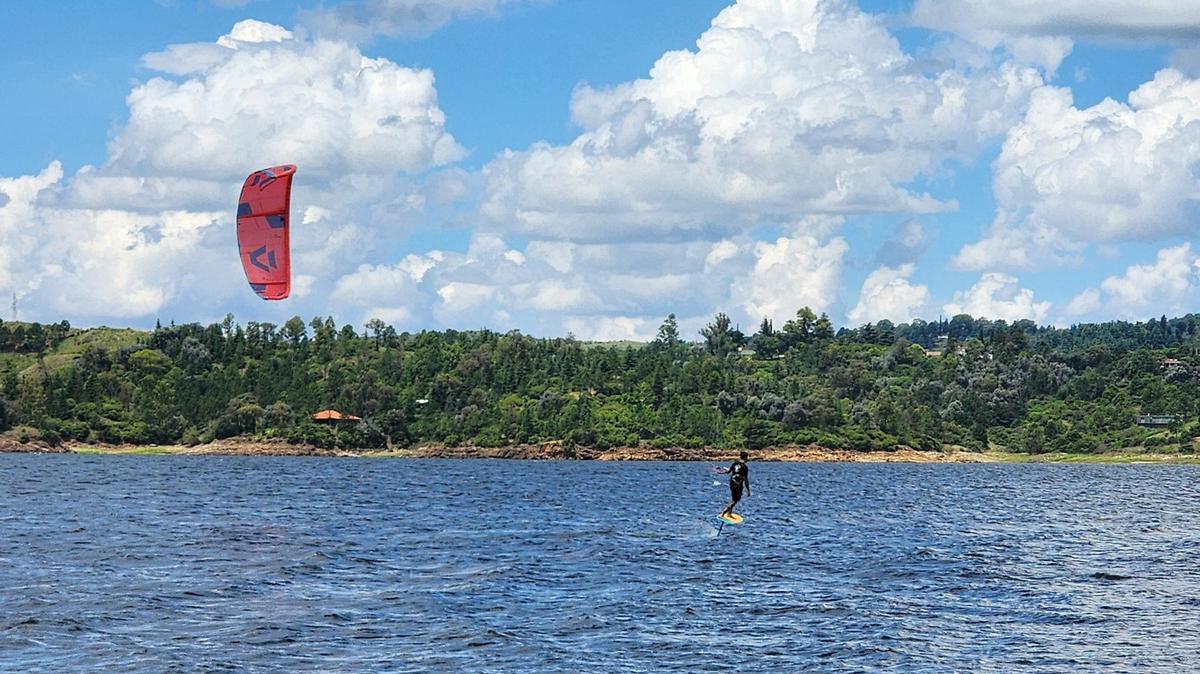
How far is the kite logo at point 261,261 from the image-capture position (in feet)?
195

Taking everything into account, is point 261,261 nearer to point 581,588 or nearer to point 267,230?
point 267,230

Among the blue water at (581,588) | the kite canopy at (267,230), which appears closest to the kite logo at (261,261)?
the kite canopy at (267,230)

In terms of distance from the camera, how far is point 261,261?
59.6 meters

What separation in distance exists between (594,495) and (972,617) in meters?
69.8

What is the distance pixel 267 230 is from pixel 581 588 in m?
19.8

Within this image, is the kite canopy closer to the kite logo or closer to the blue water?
the kite logo

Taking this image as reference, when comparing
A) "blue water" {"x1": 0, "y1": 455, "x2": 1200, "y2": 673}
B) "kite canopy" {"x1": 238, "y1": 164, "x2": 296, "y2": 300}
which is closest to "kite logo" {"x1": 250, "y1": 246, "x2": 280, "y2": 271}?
"kite canopy" {"x1": 238, "y1": 164, "x2": 296, "y2": 300}

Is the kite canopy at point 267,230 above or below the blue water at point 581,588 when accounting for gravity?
above

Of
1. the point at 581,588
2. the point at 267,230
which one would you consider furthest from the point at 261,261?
the point at 581,588

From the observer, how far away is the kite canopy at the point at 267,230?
58656 millimetres

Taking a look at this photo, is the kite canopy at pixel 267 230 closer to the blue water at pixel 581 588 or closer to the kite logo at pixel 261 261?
the kite logo at pixel 261 261

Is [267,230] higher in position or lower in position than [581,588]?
higher

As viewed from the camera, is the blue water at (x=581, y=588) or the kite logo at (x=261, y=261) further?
the kite logo at (x=261, y=261)

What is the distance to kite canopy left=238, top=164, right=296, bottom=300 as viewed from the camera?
2309 inches
